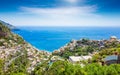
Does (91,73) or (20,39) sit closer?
(91,73)

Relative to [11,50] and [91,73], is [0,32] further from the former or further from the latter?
[91,73]

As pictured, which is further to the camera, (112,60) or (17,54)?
(17,54)

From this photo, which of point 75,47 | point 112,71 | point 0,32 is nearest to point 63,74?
point 112,71

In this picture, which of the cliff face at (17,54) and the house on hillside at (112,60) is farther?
the cliff face at (17,54)

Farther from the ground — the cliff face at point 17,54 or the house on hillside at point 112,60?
the house on hillside at point 112,60

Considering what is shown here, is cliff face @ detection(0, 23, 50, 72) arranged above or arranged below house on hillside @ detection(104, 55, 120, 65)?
below

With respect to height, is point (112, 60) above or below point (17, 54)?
above

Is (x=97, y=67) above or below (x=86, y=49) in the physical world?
above

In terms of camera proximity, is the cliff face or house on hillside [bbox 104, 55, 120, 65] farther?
the cliff face
